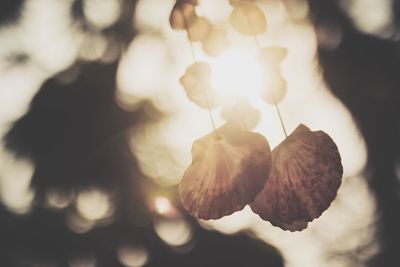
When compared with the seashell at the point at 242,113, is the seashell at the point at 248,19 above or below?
above

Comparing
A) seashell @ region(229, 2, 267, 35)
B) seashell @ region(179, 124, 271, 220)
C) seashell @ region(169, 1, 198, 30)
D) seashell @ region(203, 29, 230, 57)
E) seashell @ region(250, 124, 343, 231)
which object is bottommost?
seashell @ region(250, 124, 343, 231)

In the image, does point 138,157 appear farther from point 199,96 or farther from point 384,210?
point 384,210

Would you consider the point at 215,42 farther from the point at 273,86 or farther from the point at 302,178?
the point at 302,178

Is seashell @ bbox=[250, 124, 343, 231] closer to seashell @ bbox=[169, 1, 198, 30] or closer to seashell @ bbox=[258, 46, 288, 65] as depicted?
seashell @ bbox=[258, 46, 288, 65]

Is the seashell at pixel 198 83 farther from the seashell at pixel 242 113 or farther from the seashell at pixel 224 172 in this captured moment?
the seashell at pixel 224 172

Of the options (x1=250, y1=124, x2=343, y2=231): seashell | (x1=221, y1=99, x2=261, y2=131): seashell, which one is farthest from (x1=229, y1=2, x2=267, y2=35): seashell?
(x1=250, y1=124, x2=343, y2=231): seashell

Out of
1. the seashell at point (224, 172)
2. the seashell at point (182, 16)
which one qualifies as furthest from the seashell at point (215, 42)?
the seashell at point (224, 172)
